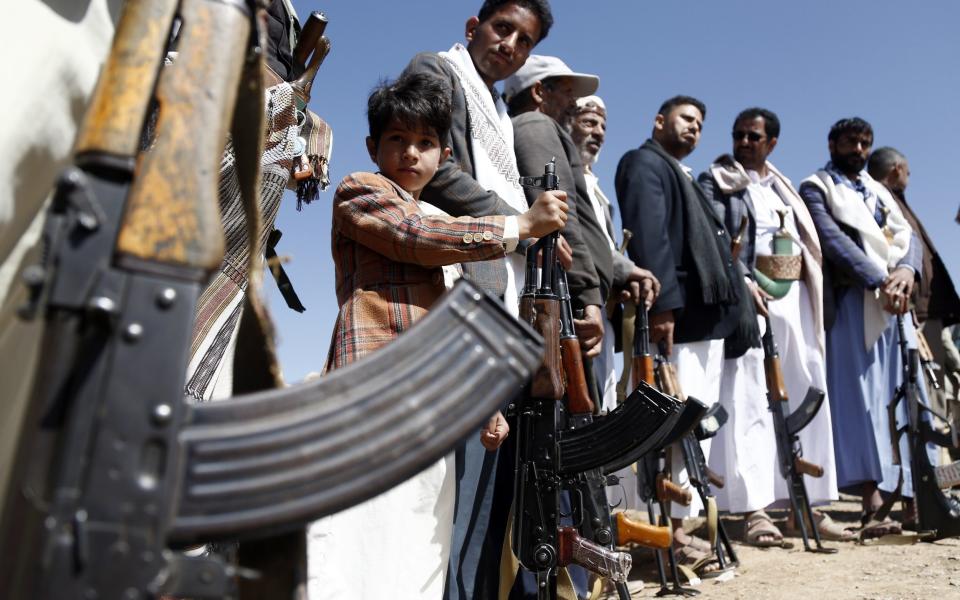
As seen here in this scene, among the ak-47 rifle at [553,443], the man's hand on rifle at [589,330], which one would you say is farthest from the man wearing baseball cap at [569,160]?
the ak-47 rifle at [553,443]

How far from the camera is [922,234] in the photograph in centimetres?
628

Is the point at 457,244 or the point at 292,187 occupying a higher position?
the point at 292,187

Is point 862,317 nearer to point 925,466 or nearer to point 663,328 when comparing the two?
point 925,466

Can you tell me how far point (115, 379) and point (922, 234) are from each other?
6565 millimetres

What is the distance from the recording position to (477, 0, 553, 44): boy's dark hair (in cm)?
318

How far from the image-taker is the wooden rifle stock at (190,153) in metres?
0.86

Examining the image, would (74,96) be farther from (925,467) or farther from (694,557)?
(925,467)

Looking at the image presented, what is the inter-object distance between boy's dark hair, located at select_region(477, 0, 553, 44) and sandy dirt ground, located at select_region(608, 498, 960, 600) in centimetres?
235

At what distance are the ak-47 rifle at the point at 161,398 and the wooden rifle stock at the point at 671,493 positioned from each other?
9.49 ft

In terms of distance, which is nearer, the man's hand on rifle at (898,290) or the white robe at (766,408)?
the white robe at (766,408)

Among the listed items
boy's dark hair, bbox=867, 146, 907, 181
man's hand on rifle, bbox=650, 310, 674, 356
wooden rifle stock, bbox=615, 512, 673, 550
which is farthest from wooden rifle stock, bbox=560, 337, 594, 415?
boy's dark hair, bbox=867, 146, 907, 181

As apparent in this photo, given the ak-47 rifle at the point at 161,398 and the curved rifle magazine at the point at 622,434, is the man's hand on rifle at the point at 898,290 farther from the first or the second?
the ak-47 rifle at the point at 161,398

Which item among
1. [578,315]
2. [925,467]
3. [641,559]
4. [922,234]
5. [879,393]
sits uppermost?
[922,234]

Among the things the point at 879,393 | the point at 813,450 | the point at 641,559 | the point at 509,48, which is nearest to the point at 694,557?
the point at 641,559
